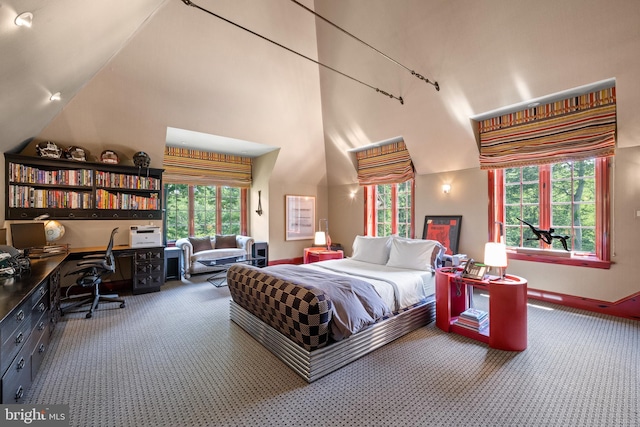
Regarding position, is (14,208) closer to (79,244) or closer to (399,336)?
(79,244)

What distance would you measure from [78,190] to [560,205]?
7.04 m

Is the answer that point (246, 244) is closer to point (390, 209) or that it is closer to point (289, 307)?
point (390, 209)

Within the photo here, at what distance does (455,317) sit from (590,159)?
8.90ft

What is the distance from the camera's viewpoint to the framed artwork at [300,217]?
680cm

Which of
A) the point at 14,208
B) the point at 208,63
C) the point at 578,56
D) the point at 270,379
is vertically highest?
the point at 208,63

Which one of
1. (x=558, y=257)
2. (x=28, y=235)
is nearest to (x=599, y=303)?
(x=558, y=257)

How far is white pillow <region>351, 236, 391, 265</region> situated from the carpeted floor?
117 cm

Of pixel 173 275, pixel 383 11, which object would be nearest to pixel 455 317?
pixel 383 11

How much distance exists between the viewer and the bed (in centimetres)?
223

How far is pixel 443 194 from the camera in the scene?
5.12 metres

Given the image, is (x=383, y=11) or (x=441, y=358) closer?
(x=441, y=358)

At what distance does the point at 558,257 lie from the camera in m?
3.96

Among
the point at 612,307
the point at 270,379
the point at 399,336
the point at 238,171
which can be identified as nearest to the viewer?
the point at 270,379

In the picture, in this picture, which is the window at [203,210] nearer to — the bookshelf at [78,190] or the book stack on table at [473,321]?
the bookshelf at [78,190]
